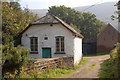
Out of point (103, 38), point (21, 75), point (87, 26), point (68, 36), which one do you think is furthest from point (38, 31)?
point (87, 26)

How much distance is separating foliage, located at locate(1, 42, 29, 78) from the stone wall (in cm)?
126

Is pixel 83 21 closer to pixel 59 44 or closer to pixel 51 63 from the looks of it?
pixel 59 44

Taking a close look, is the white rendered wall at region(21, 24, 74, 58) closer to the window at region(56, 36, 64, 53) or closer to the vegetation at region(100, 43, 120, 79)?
the window at region(56, 36, 64, 53)

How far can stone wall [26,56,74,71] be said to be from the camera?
11.2 meters

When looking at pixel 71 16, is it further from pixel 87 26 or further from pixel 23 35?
pixel 23 35

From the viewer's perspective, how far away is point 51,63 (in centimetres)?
1341

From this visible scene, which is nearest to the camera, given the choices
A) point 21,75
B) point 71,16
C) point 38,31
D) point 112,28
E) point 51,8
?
point 21,75

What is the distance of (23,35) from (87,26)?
3292cm

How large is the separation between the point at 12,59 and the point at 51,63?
5.02m

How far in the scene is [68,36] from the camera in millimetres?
18531

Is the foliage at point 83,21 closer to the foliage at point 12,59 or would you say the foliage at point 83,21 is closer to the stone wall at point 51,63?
the stone wall at point 51,63

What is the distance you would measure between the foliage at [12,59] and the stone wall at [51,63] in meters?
1.26

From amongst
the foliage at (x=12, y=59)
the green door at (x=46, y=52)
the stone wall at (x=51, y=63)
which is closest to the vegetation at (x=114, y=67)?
the stone wall at (x=51, y=63)

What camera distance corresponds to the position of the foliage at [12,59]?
880 centimetres
